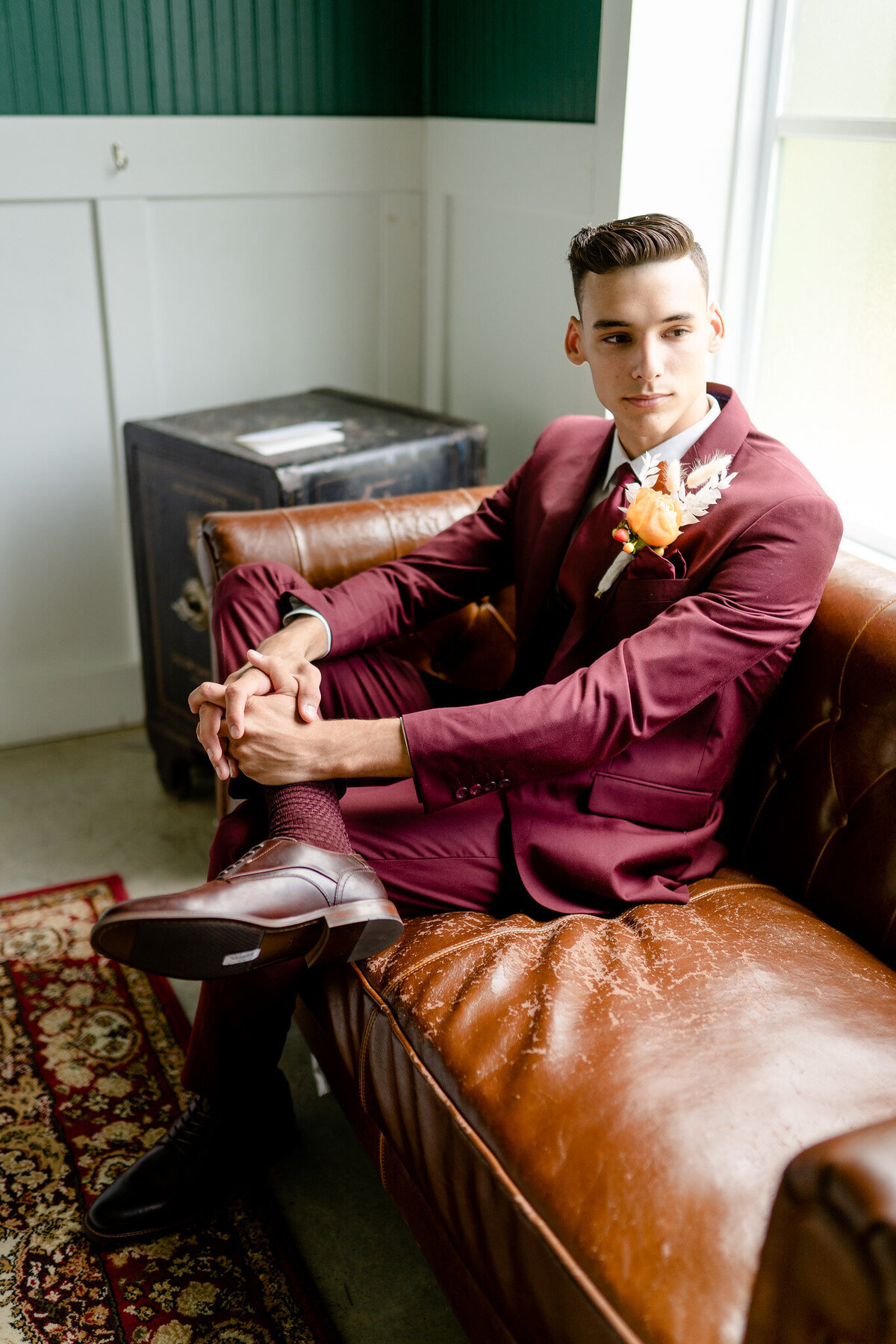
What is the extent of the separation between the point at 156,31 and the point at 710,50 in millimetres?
1334

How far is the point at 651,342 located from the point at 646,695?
0.50 m

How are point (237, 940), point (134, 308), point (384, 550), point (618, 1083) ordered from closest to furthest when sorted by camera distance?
point (618, 1083) → point (237, 940) → point (384, 550) → point (134, 308)

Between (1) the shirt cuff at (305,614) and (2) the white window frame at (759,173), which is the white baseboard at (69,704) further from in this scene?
(2) the white window frame at (759,173)

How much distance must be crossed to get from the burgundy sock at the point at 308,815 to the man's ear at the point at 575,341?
764 mm

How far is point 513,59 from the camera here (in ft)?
8.32

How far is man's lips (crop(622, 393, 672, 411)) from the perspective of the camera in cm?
154

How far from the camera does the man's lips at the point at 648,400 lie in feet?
5.06

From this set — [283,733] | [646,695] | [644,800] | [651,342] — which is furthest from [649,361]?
[283,733]

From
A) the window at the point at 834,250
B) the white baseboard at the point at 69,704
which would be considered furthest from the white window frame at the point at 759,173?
the white baseboard at the point at 69,704

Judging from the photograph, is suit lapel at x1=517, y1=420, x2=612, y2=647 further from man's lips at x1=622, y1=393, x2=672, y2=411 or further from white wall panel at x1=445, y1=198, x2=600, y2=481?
white wall panel at x1=445, y1=198, x2=600, y2=481

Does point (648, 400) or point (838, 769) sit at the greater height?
point (648, 400)

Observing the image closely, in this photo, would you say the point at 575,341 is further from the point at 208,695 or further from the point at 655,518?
the point at 208,695

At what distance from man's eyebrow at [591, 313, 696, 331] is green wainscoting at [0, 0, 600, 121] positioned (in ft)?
3.18

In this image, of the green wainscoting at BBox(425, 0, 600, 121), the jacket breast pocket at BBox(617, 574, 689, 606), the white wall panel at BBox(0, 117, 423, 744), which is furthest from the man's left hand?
the white wall panel at BBox(0, 117, 423, 744)
